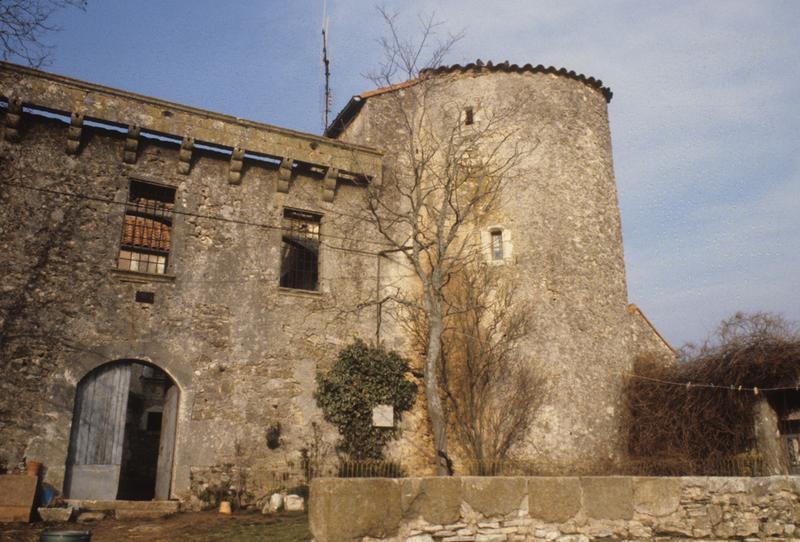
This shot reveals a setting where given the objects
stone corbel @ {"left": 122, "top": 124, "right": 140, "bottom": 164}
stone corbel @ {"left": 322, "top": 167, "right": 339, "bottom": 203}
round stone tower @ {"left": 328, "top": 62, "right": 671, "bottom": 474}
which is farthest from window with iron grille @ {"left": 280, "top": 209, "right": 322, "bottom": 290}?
stone corbel @ {"left": 122, "top": 124, "right": 140, "bottom": 164}

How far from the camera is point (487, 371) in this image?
13.9m

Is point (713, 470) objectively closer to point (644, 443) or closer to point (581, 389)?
point (644, 443)

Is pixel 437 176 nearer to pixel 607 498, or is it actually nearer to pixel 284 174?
pixel 284 174

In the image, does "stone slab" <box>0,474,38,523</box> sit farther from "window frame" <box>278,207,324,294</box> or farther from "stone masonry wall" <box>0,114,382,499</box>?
"window frame" <box>278,207,324,294</box>

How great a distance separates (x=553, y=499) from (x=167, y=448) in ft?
26.4

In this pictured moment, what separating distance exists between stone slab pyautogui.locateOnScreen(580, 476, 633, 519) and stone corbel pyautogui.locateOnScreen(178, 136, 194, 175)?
9883 mm

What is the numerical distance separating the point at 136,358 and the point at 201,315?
1411 millimetres

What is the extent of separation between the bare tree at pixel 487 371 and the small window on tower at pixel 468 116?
369 cm

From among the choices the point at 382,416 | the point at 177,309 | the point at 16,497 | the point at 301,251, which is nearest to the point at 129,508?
the point at 16,497

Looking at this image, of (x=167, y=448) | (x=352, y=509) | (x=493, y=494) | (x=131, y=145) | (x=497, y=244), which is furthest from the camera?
(x=497, y=244)

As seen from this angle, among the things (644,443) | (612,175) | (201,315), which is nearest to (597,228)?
(612,175)

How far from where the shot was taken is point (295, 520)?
10305 mm

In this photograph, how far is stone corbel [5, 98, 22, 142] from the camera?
38.7 ft

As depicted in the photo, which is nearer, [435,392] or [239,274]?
[435,392]
